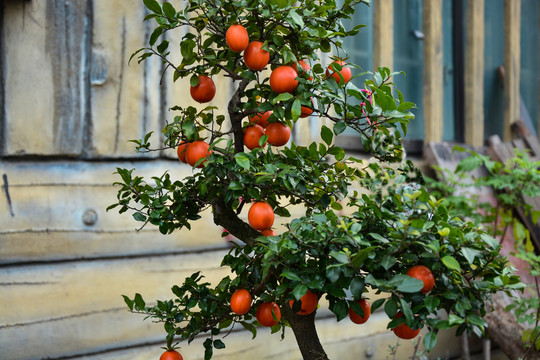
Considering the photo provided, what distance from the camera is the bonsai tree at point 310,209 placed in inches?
47.8

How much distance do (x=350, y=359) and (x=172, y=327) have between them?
5.87ft

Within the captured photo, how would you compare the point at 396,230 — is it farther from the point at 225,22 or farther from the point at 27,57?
the point at 27,57

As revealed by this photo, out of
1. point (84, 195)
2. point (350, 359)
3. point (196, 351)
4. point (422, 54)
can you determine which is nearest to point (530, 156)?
point (422, 54)

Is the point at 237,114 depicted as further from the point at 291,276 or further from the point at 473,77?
the point at 473,77

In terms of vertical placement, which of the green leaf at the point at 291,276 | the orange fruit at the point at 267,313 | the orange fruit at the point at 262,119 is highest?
the orange fruit at the point at 262,119

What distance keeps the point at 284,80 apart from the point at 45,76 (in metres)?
1.27

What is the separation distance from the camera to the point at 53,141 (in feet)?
7.31

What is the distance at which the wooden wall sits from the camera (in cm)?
216

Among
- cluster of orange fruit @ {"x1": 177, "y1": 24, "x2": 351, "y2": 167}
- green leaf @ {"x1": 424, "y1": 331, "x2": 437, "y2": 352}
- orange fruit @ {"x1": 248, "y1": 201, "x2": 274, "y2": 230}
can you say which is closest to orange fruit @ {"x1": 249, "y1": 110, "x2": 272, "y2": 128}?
cluster of orange fruit @ {"x1": 177, "y1": 24, "x2": 351, "y2": 167}

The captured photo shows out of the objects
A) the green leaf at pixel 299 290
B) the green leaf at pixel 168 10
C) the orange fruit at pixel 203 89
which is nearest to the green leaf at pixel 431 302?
the green leaf at pixel 299 290

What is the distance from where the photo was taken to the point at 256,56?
4.44ft

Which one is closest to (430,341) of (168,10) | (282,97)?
(282,97)

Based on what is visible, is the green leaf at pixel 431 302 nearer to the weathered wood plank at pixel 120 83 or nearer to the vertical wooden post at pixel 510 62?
the weathered wood plank at pixel 120 83

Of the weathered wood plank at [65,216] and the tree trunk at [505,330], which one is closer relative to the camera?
the weathered wood plank at [65,216]
